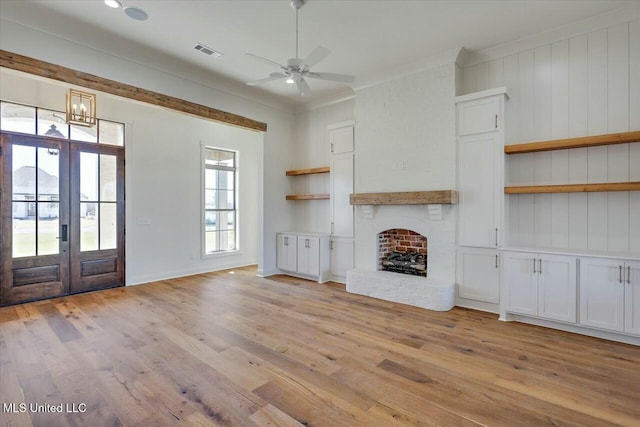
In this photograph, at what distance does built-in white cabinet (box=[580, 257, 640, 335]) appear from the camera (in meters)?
3.20

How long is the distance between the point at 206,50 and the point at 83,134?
2640 millimetres

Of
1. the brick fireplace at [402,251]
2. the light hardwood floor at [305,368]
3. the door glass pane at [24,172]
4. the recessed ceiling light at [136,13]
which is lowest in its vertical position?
the light hardwood floor at [305,368]

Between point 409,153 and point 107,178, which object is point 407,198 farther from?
point 107,178

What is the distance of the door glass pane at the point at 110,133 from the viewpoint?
5461 millimetres

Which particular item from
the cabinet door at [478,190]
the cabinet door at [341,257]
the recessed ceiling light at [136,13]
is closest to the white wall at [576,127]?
the cabinet door at [478,190]

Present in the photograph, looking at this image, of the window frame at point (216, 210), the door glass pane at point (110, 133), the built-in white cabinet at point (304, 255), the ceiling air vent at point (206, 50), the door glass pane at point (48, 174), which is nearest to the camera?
the ceiling air vent at point (206, 50)

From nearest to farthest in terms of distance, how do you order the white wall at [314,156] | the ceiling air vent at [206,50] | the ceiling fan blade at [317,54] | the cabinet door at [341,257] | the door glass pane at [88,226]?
the ceiling fan blade at [317,54] → the ceiling air vent at [206,50] → the door glass pane at [88,226] → the cabinet door at [341,257] → the white wall at [314,156]

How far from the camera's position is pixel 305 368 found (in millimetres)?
2748

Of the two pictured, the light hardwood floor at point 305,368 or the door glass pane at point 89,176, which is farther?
the door glass pane at point 89,176

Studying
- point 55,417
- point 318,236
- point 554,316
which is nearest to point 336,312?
point 318,236

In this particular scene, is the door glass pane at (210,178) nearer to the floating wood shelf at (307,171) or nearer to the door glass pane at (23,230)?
the floating wood shelf at (307,171)

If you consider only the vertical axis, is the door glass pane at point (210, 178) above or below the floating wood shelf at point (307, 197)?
above

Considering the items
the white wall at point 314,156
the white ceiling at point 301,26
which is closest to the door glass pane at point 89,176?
the white ceiling at point 301,26

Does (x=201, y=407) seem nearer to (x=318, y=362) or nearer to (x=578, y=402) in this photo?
(x=318, y=362)
